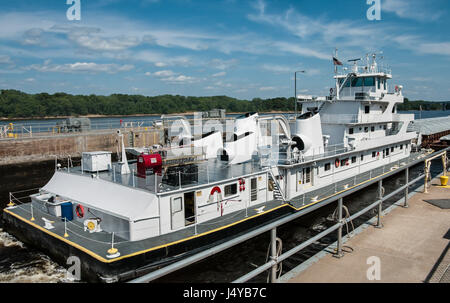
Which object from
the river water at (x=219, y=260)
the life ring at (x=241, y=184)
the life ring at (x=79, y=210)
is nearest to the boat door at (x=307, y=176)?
the river water at (x=219, y=260)

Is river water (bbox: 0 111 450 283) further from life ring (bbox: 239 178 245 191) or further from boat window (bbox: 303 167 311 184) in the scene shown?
life ring (bbox: 239 178 245 191)

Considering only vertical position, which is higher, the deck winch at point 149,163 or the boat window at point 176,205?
the deck winch at point 149,163

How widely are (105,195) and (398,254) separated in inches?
432

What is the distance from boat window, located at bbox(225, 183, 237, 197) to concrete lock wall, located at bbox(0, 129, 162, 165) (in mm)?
17581

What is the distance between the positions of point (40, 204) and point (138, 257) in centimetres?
745

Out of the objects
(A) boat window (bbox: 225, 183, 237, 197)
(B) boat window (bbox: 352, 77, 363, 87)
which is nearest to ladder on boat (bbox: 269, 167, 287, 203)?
(A) boat window (bbox: 225, 183, 237, 197)

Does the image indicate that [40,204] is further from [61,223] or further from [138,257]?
[138,257]

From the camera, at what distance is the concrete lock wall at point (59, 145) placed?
36.6 m

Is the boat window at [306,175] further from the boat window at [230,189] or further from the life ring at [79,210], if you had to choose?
the life ring at [79,210]

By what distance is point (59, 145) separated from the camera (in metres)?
41.6

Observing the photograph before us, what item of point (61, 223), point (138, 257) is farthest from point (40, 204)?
point (138, 257)

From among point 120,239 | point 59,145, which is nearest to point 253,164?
point 120,239

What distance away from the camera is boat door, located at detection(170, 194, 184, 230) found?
12502mm

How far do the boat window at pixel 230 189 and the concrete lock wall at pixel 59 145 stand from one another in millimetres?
17581
